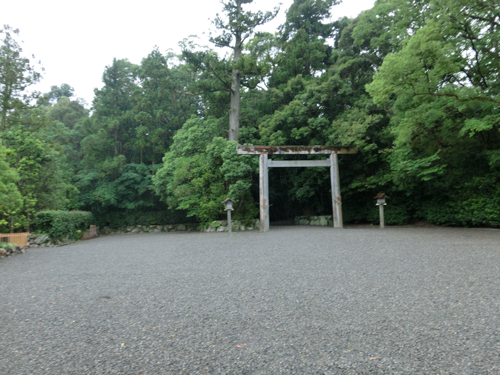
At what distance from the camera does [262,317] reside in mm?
3096

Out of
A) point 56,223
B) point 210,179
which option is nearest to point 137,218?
point 210,179

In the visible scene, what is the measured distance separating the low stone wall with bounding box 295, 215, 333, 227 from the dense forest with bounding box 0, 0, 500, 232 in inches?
24.2

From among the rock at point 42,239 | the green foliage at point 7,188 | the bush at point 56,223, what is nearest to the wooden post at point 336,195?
the bush at point 56,223

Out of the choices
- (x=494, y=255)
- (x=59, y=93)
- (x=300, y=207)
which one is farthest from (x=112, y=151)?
(x=59, y=93)

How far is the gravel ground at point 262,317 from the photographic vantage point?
226cm

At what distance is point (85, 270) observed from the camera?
5828 millimetres

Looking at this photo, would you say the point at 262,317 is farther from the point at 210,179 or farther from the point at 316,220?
the point at 316,220

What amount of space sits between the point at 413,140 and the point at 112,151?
1734 cm

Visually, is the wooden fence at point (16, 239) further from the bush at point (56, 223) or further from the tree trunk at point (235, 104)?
the tree trunk at point (235, 104)

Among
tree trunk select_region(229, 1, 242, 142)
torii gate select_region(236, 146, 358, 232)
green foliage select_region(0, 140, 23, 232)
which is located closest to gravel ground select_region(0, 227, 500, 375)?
green foliage select_region(0, 140, 23, 232)

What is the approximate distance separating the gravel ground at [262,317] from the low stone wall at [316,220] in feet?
32.5

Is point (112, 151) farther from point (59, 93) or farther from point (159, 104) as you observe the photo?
point (59, 93)

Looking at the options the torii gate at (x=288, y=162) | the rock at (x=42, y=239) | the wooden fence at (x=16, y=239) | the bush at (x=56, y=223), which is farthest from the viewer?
the torii gate at (x=288, y=162)

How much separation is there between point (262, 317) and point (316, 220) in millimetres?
13916
